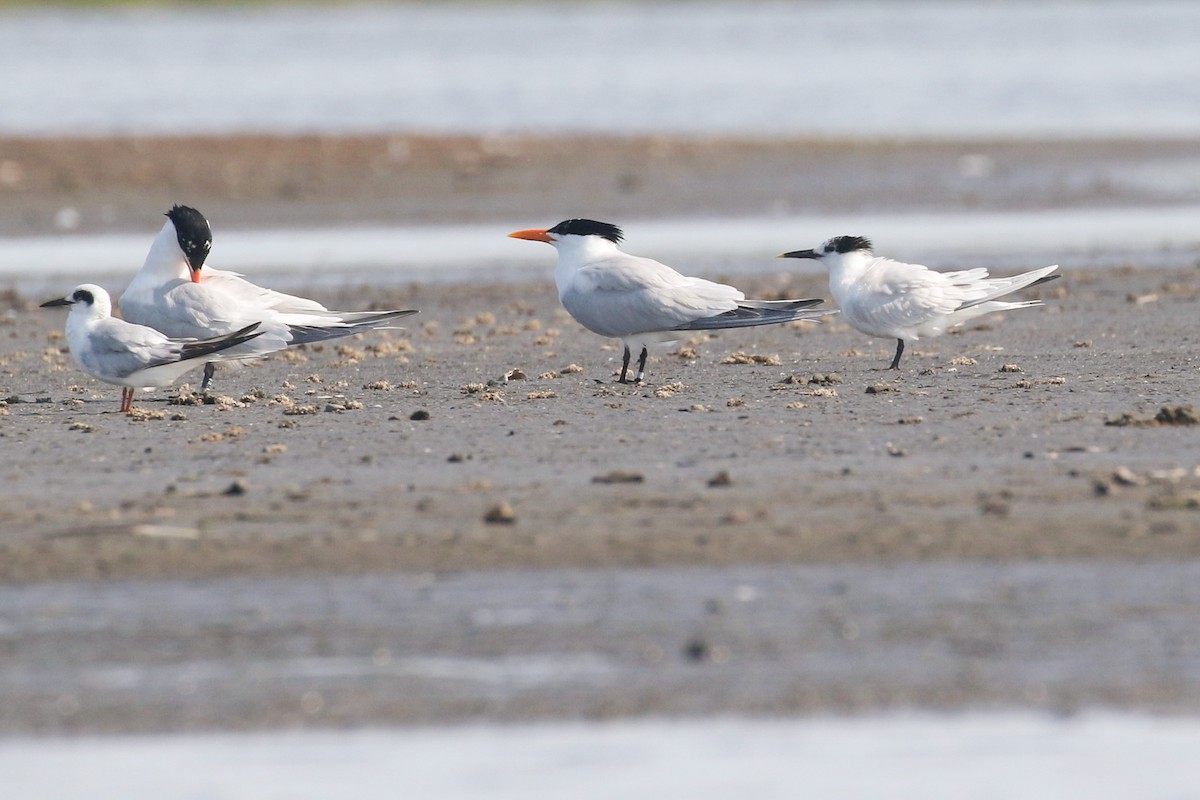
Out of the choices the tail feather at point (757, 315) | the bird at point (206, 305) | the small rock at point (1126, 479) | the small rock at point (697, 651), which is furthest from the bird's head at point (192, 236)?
the small rock at point (697, 651)

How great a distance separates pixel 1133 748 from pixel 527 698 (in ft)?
5.35

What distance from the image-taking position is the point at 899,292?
1059 cm

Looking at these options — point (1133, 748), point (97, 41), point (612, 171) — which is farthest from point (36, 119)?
point (97, 41)

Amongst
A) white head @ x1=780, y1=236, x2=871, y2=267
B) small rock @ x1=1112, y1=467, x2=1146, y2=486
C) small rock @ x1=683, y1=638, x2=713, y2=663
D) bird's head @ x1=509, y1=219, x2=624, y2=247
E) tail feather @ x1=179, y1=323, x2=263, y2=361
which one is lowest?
small rock @ x1=683, y1=638, x2=713, y2=663

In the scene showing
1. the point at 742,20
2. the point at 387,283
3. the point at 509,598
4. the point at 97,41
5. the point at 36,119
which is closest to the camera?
the point at 509,598

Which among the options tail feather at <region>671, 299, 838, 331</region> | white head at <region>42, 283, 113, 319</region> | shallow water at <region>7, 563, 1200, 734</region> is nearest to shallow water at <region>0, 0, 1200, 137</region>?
tail feather at <region>671, 299, 838, 331</region>

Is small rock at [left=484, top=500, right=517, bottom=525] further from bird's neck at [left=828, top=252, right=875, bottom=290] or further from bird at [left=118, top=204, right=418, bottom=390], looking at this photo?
bird's neck at [left=828, top=252, right=875, bottom=290]

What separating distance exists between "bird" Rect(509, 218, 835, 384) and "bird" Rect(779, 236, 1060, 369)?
29cm

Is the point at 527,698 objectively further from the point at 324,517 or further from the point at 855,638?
the point at 324,517

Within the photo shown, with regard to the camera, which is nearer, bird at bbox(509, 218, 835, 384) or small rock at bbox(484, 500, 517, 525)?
small rock at bbox(484, 500, 517, 525)

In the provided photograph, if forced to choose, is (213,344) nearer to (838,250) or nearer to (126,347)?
(126,347)

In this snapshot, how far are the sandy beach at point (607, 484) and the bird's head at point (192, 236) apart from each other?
2.35 feet

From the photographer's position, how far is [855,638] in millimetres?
6004

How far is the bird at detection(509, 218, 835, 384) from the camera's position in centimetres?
1041
